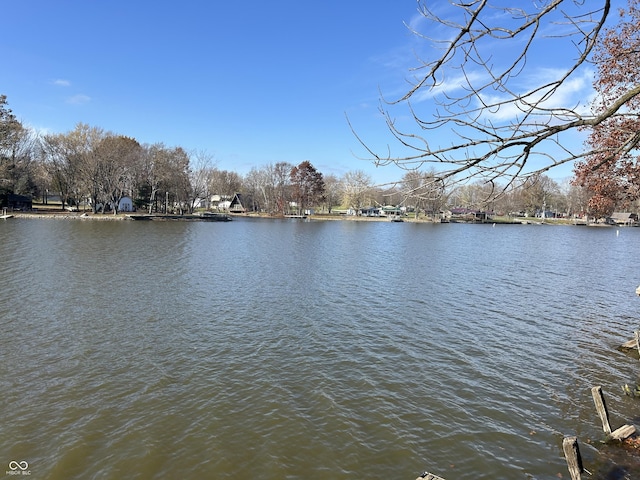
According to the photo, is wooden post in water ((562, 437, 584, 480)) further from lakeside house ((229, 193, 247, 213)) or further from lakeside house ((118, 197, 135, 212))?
lakeside house ((229, 193, 247, 213))

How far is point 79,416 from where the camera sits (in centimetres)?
811

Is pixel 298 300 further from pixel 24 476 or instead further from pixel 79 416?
pixel 24 476

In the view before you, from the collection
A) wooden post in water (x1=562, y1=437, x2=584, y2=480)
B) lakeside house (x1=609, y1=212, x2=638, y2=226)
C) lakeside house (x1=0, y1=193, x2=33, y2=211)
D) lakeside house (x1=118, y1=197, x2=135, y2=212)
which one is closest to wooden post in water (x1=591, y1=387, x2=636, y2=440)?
wooden post in water (x1=562, y1=437, x2=584, y2=480)

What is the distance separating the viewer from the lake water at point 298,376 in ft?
23.4

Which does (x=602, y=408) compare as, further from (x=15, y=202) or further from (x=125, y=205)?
(x=15, y=202)

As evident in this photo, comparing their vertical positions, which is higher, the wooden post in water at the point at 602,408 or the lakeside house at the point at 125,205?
the lakeside house at the point at 125,205

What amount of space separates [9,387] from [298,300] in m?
11.4

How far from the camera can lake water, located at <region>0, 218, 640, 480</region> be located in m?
7.13

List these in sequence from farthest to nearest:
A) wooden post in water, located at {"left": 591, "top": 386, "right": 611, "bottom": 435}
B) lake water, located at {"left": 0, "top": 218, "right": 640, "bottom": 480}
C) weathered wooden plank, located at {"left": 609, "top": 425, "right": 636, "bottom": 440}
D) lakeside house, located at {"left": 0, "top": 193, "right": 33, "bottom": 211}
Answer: lakeside house, located at {"left": 0, "top": 193, "right": 33, "bottom": 211}
weathered wooden plank, located at {"left": 609, "top": 425, "right": 636, "bottom": 440}
wooden post in water, located at {"left": 591, "top": 386, "right": 611, "bottom": 435}
lake water, located at {"left": 0, "top": 218, "right": 640, "bottom": 480}

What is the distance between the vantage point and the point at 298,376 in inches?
410

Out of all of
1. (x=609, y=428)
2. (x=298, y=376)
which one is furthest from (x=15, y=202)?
(x=609, y=428)

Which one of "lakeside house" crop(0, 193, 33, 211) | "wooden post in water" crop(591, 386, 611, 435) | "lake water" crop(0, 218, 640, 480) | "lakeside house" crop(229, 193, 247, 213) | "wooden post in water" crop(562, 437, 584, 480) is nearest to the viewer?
"wooden post in water" crop(562, 437, 584, 480)

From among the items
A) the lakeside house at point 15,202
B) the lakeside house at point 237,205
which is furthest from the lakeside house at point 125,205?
the lakeside house at point 237,205

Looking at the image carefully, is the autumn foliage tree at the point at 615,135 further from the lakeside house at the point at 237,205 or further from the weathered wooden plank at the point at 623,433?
the lakeside house at the point at 237,205
